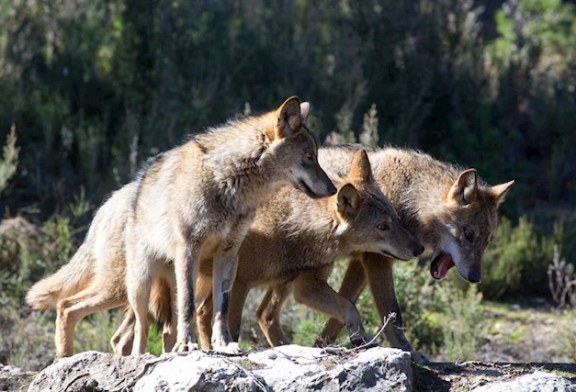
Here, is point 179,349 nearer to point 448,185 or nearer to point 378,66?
point 448,185

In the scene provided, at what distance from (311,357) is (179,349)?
31.5 inches

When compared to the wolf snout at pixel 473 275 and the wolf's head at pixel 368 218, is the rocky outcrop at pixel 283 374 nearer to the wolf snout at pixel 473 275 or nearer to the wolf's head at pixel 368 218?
the wolf's head at pixel 368 218

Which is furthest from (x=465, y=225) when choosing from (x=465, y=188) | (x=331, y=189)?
(x=331, y=189)

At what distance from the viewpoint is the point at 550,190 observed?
51.4 ft

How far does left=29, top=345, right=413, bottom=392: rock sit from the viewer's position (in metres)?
6.75

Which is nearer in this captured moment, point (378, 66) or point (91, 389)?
point (91, 389)

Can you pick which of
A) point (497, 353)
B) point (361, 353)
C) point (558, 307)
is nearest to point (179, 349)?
point (361, 353)

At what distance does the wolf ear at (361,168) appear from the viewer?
27.6 ft

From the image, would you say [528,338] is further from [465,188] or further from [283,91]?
[283,91]

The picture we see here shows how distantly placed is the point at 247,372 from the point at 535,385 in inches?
61.0

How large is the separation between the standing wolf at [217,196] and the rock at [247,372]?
1.45ft

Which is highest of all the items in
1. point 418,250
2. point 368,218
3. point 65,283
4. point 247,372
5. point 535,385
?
point 368,218

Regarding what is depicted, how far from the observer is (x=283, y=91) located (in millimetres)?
A: 14648

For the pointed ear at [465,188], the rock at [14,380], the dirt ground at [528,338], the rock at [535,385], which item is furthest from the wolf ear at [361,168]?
the rock at [14,380]
